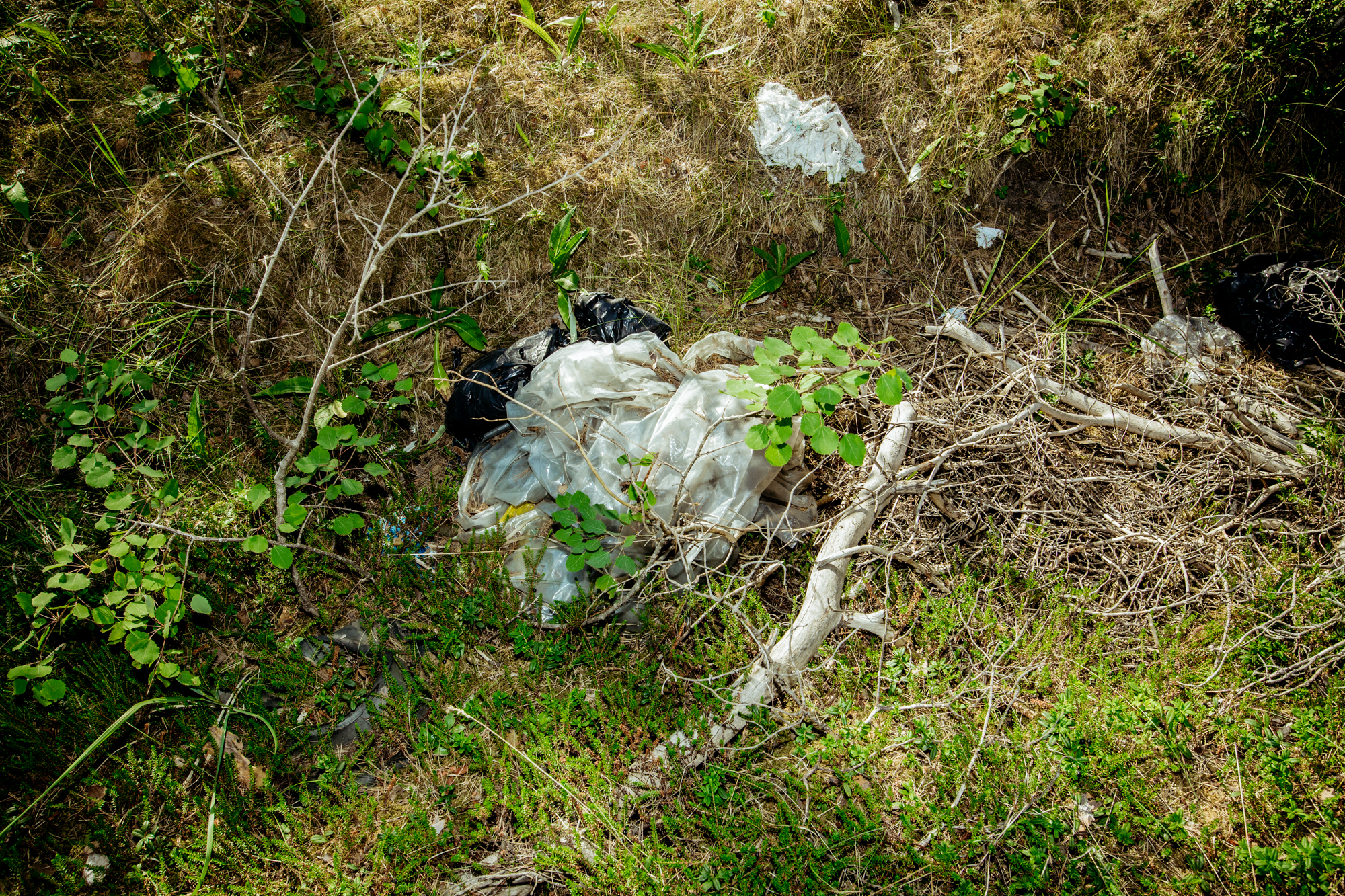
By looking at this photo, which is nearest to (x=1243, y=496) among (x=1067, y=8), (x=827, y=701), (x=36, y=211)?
(x=827, y=701)

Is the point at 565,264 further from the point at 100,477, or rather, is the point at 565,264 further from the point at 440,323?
the point at 100,477

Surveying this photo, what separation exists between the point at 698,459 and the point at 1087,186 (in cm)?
217

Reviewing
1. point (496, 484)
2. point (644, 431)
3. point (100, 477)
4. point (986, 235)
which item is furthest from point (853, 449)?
point (100, 477)

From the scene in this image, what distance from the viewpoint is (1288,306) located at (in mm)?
2461

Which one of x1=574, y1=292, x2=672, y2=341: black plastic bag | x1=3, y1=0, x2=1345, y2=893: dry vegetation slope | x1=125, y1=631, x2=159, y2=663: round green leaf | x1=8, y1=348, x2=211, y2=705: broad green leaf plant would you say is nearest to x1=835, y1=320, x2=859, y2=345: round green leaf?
x1=3, y1=0, x2=1345, y2=893: dry vegetation slope

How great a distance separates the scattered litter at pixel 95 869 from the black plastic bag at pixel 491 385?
1551 mm

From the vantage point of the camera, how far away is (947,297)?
2.75 m

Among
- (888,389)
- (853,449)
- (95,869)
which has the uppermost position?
(888,389)

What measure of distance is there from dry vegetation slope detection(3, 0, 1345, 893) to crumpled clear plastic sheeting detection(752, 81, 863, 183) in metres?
0.08

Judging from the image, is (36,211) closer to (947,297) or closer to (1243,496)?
(947,297)

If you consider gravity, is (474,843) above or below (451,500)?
below

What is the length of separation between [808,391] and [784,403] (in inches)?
5.6

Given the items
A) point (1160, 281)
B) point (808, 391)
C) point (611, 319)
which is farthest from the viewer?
point (1160, 281)

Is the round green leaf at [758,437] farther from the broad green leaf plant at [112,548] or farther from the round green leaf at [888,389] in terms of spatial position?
the broad green leaf plant at [112,548]
